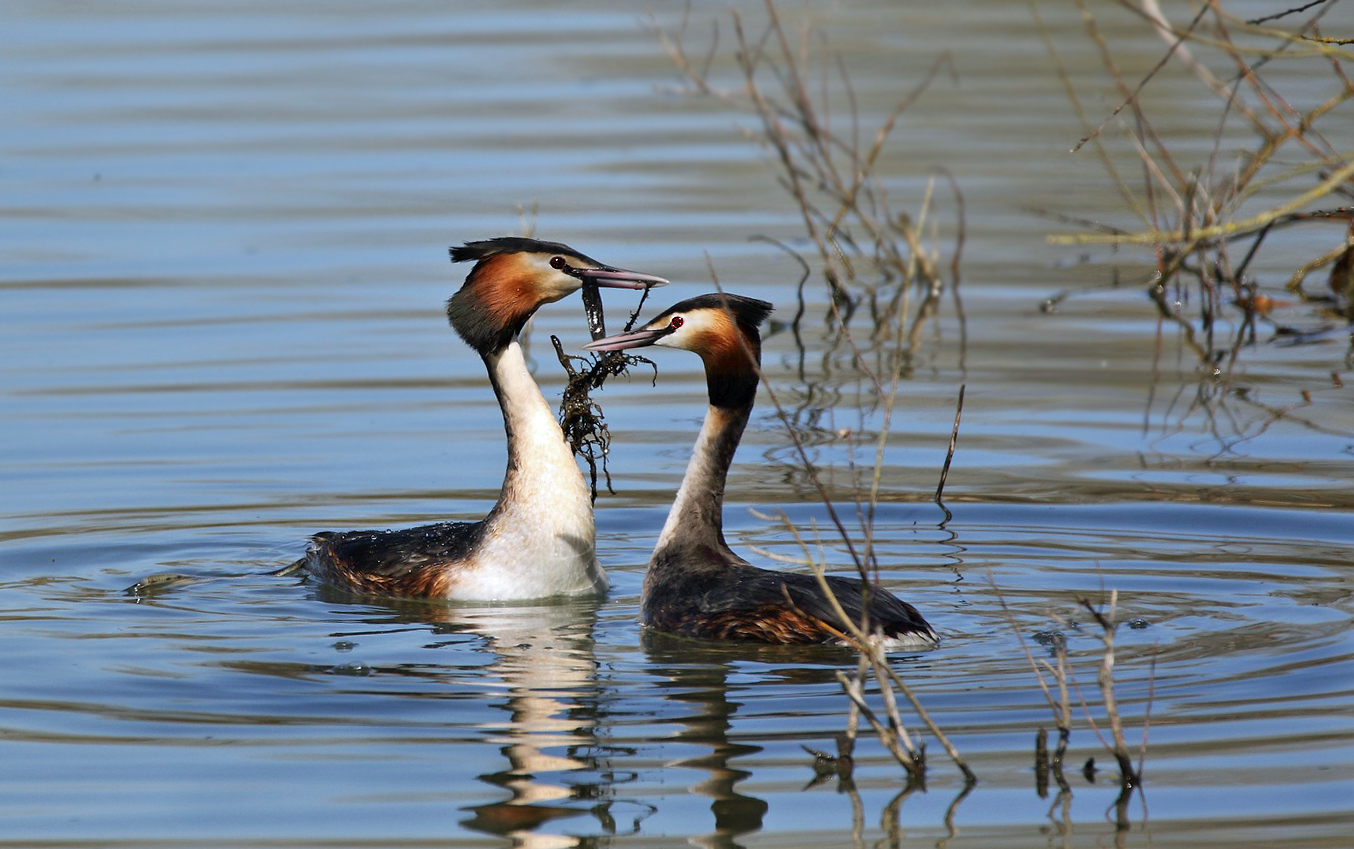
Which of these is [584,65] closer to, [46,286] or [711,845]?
[46,286]

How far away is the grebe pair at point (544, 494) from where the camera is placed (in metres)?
7.01

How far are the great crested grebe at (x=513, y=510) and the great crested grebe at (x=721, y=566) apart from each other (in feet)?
1.24

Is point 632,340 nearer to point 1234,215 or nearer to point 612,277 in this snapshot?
point 612,277

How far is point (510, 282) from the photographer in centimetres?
743

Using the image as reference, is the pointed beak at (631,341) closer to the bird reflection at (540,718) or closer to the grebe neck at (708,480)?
the grebe neck at (708,480)

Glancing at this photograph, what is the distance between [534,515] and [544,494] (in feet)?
0.28

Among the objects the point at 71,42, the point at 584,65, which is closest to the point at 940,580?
the point at 584,65

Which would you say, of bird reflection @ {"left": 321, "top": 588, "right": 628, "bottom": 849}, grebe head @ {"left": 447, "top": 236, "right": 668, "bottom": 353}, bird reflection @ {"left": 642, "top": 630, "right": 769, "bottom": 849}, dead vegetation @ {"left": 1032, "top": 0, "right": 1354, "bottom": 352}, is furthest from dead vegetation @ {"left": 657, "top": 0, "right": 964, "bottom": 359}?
bird reflection @ {"left": 642, "top": 630, "right": 769, "bottom": 849}

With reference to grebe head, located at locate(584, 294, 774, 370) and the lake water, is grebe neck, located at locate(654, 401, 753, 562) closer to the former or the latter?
grebe head, located at locate(584, 294, 774, 370)

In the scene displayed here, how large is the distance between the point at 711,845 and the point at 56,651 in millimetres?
2601

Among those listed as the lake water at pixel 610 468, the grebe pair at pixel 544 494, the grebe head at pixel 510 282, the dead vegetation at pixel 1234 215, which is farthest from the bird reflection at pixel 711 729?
the dead vegetation at pixel 1234 215

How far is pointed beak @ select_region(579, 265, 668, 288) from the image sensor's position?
7.15m

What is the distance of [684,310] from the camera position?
6973 millimetres

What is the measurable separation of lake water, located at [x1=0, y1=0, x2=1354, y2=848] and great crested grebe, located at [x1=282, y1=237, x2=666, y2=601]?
0.17 metres
